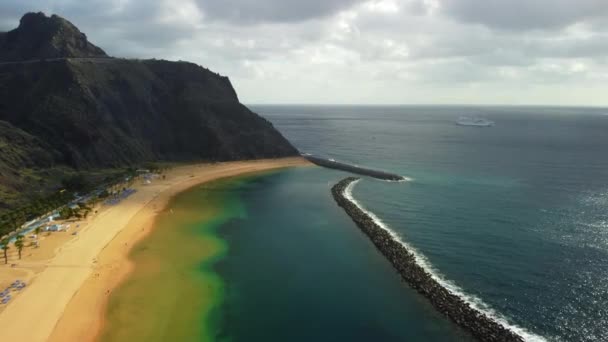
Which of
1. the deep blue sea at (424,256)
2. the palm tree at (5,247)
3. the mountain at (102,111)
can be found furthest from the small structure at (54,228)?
the deep blue sea at (424,256)

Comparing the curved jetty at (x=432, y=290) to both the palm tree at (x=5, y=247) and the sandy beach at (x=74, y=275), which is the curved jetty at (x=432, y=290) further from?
the palm tree at (x=5, y=247)

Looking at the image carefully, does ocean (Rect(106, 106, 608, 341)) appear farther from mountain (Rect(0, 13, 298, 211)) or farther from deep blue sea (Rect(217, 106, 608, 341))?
mountain (Rect(0, 13, 298, 211))

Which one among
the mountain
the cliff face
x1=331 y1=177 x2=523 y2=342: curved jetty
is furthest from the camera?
the cliff face

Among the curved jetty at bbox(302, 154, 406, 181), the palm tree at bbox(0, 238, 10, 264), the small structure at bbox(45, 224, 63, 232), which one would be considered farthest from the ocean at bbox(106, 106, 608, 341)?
the palm tree at bbox(0, 238, 10, 264)

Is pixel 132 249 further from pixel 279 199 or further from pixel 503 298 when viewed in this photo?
pixel 503 298

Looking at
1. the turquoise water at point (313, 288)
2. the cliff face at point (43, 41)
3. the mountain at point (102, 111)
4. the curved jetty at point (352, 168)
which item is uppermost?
the cliff face at point (43, 41)

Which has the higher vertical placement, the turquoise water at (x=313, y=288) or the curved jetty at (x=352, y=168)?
the curved jetty at (x=352, y=168)
